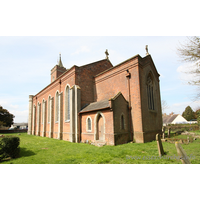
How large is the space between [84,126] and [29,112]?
2800 cm

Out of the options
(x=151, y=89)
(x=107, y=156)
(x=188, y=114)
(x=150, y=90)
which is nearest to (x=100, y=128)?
(x=107, y=156)

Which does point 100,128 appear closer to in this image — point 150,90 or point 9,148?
point 9,148

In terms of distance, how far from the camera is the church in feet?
43.9

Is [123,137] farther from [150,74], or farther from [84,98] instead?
[150,74]

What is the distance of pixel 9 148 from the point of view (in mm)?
8336

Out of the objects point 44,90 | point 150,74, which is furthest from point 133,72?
point 44,90

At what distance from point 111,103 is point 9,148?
8601 millimetres

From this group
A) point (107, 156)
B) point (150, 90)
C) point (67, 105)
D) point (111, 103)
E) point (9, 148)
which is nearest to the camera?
point (107, 156)

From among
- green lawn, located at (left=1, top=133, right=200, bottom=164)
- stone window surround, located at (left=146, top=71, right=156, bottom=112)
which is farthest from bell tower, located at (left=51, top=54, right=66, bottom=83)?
green lawn, located at (left=1, top=133, right=200, bottom=164)

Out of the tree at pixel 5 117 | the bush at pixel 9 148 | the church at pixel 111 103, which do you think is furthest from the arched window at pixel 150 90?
the tree at pixel 5 117

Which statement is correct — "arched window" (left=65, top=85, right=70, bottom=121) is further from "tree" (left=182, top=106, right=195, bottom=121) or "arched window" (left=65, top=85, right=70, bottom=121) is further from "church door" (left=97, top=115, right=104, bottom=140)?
"tree" (left=182, top=106, right=195, bottom=121)

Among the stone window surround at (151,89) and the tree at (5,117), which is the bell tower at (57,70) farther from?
the stone window surround at (151,89)

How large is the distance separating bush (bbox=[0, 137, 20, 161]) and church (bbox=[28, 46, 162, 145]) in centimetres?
741

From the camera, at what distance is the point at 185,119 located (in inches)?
2370
